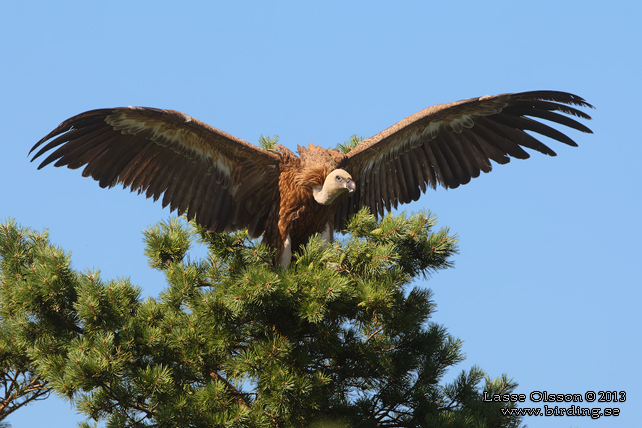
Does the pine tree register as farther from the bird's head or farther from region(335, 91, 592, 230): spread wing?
region(335, 91, 592, 230): spread wing

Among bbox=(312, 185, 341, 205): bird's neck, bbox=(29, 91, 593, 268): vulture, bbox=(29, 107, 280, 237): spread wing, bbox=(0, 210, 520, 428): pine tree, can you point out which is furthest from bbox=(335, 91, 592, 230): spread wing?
bbox=(0, 210, 520, 428): pine tree

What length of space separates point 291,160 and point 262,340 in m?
2.03

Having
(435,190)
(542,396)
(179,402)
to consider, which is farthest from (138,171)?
(542,396)

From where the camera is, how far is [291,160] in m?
6.14

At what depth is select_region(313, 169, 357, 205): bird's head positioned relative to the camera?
570 centimetres

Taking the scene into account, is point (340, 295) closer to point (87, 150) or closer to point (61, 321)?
point (61, 321)

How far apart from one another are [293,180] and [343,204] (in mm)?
903

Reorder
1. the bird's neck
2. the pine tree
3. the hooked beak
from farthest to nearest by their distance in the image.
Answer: the bird's neck < the hooked beak < the pine tree

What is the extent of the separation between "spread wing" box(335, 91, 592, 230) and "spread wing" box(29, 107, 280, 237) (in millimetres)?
946

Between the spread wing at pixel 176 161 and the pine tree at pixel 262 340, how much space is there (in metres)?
0.92

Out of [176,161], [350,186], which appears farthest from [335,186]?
[176,161]

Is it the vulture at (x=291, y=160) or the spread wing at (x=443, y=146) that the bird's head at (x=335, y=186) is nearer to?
the vulture at (x=291, y=160)

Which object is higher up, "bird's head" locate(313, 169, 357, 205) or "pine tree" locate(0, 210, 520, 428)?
"bird's head" locate(313, 169, 357, 205)

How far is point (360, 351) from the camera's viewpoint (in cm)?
480
